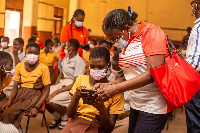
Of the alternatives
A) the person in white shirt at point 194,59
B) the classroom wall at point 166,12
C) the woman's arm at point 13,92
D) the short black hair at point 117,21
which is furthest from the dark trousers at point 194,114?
the classroom wall at point 166,12

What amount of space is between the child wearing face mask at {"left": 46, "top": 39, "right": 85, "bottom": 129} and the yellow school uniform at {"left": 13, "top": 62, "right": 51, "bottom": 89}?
54 cm

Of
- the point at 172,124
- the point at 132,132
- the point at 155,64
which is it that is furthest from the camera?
the point at 172,124

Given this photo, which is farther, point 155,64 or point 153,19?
point 153,19

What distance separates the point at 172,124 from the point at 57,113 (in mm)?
2258

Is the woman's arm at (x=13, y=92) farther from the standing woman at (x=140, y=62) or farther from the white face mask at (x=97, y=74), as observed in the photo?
the standing woman at (x=140, y=62)

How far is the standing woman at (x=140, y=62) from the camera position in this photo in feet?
6.41

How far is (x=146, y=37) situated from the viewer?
6.57 feet

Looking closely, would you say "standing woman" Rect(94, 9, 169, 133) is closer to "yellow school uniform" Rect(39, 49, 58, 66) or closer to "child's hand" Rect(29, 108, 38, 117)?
"child's hand" Rect(29, 108, 38, 117)

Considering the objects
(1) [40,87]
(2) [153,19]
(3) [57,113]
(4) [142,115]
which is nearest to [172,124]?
(3) [57,113]

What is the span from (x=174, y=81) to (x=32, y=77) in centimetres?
268

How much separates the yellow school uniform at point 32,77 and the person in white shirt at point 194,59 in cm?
212

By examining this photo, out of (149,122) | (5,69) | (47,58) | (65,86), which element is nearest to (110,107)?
(149,122)

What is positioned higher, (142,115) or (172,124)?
(142,115)

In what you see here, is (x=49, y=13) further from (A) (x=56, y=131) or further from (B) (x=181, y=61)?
(B) (x=181, y=61)
